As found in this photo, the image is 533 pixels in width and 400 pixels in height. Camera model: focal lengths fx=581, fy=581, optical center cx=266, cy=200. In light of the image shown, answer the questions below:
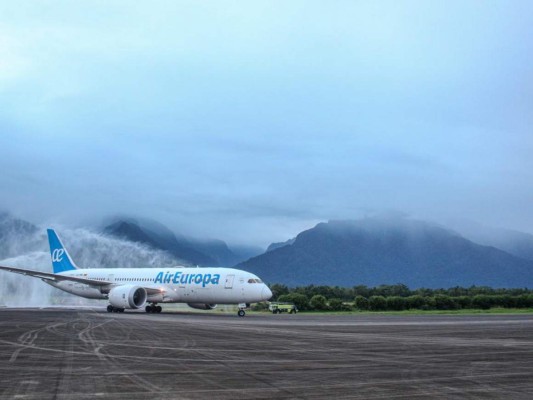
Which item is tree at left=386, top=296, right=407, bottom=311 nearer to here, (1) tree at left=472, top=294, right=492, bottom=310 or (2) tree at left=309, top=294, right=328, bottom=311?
(2) tree at left=309, top=294, right=328, bottom=311

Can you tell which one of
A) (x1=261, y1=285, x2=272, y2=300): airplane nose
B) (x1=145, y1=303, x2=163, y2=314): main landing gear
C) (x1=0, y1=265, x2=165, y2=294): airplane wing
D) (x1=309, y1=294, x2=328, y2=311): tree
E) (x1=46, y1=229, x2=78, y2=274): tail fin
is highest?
(x1=46, y1=229, x2=78, y2=274): tail fin

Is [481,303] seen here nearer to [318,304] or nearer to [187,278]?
[318,304]

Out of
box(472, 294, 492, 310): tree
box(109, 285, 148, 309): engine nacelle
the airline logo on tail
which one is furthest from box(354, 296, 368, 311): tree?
the airline logo on tail

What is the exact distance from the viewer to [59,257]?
71.4m

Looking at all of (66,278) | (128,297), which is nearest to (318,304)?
(128,297)

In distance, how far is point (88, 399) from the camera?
9.96 m

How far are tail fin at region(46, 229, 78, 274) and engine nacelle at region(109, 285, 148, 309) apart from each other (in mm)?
19645

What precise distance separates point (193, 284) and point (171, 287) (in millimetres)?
2924

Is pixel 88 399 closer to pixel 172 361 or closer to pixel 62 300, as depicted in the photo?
pixel 172 361

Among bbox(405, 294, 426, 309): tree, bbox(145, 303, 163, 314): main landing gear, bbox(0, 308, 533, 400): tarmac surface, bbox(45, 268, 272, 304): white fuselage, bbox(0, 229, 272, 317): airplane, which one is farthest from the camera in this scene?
bbox(405, 294, 426, 309): tree

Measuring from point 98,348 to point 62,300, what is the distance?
297 ft

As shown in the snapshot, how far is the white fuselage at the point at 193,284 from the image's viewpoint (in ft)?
163

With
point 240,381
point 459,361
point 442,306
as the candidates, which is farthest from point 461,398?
point 442,306

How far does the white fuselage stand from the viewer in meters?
49.7
